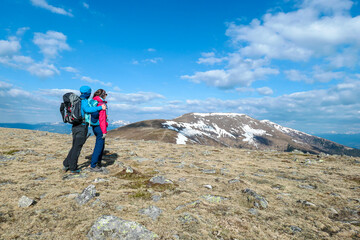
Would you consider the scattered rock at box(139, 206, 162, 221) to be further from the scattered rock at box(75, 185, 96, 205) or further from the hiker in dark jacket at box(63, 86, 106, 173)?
the hiker in dark jacket at box(63, 86, 106, 173)

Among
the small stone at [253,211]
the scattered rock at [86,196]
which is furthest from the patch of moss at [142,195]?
the small stone at [253,211]

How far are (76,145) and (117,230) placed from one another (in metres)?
6.93

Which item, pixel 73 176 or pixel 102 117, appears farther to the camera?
pixel 102 117

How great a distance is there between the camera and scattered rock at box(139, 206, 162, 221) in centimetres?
539

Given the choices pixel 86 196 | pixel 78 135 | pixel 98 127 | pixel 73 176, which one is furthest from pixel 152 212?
pixel 98 127

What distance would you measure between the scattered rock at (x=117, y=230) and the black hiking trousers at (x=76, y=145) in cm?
607

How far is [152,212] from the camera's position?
18.3 feet

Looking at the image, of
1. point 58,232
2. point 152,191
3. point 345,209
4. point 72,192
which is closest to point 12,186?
point 72,192

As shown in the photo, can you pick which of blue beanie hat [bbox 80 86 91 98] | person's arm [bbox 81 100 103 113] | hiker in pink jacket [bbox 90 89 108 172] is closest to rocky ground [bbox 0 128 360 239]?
hiker in pink jacket [bbox 90 89 108 172]

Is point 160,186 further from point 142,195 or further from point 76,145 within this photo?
point 76,145

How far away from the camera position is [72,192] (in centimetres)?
704

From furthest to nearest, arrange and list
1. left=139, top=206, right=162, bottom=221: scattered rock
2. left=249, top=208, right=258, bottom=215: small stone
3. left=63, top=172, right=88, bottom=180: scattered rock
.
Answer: left=63, top=172, right=88, bottom=180: scattered rock
left=249, top=208, right=258, bottom=215: small stone
left=139, top=206, right=162, bottom=221: scattered rock

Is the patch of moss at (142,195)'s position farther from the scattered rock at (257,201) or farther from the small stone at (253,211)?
the scattered rock at (257,201)

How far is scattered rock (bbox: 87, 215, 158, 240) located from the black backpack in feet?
22.0
